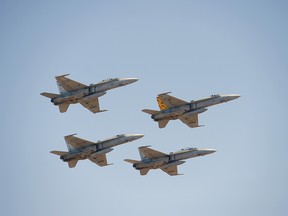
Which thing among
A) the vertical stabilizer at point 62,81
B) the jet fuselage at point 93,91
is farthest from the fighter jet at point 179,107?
the vertical stabilizer at point 62,81

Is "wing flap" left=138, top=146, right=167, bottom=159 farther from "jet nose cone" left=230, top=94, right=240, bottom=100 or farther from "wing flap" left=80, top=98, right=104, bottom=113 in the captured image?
"jet nose cone" left=230, top=94, right=240, bottom=100

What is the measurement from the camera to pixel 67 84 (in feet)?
380

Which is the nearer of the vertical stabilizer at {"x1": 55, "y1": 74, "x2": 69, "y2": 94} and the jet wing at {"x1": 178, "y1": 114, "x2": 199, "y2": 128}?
the vertical stabilizer at {"x1": 55, "y1": 74, "x2": 69, "y2": 94}

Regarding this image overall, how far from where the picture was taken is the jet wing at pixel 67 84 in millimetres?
115500

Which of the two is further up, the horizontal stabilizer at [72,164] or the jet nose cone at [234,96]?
the jet nose cone at [234,96]

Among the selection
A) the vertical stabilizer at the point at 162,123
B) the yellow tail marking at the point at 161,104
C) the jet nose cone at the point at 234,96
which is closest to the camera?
the jet nose cone at the point at 234,96

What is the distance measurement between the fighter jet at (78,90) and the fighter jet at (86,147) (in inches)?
217

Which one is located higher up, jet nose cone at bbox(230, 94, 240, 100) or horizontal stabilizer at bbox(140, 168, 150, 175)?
jet nose cone at bbox(230, 94, 240, 100)

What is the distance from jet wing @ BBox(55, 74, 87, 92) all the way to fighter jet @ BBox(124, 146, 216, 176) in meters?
14.2

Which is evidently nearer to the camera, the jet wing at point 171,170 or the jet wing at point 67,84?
the jet wing at point 67,84

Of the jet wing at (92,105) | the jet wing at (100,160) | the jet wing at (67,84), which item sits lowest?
the jet wing at (100,160)

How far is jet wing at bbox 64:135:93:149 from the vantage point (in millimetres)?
118250

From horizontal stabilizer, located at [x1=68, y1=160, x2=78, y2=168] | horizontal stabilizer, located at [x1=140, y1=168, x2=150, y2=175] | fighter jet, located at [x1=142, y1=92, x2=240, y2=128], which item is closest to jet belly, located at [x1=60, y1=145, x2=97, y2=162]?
horizontal stabilizer, located at [x1=68, y1=160, x2=78, y2=168]

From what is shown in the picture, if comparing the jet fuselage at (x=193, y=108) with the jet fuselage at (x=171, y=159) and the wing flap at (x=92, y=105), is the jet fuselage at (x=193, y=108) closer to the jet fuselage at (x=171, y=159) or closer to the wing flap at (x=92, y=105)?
the jet fuselage at (x=171, y=159)
